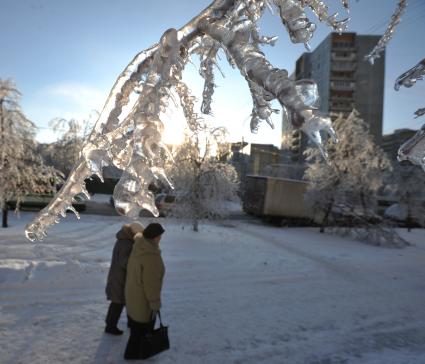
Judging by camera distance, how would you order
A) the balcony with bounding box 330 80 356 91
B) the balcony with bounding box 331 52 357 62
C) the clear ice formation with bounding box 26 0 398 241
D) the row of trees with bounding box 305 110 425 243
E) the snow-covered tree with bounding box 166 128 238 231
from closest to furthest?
the clear ice formation with bounding box 26 0 398 241 < the snow-covered tree with bounding box 166 128 238 231 < the row of trees with bounding box 305 110 425 243 < the balcony with bounding box 331 52 357 62 < the balcony with bounding box 330 80 356 91

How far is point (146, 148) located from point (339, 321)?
6.20m

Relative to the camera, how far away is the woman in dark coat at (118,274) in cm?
482

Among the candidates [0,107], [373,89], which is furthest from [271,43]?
[373,89]

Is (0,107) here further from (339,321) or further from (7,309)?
(339,321)

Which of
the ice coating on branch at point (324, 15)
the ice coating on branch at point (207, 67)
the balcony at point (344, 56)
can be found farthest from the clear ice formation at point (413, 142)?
the balcony at point (344, 56)

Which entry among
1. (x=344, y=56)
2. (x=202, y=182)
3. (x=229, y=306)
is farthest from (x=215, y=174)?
(x=344, y=56)

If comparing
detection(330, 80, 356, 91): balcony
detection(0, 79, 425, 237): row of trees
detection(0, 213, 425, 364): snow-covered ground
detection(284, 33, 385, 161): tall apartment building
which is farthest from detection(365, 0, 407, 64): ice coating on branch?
detection(330, 80, 356, 91): balcony

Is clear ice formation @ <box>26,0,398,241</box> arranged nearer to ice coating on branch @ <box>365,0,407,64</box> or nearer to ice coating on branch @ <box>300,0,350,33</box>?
ice coating on branch @ <box>300,0,350,33</box>

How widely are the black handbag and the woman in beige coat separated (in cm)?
5

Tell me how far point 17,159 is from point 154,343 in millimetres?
11819

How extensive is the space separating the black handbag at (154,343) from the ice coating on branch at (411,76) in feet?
12.5

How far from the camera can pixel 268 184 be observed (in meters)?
22.8

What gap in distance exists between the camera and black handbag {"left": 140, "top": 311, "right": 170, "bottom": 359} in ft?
14.0

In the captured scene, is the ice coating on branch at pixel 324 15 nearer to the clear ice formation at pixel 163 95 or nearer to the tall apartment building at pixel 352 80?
the clear ice formation at pixel 163 95
